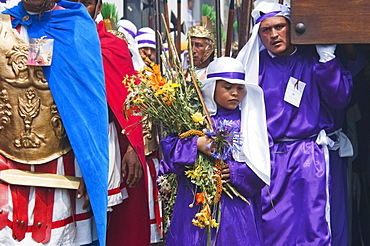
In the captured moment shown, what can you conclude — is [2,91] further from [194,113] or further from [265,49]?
[265,49]

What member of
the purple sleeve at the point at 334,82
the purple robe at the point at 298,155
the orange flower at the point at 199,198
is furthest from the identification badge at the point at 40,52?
the purple sleeve at the point at 334,82

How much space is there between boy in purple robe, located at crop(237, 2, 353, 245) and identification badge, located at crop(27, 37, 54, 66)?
5.30ft

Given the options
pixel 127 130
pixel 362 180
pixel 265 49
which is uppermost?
pixel 265 49

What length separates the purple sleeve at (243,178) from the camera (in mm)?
5418

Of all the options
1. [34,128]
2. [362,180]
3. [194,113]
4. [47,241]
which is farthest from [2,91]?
[362,180]

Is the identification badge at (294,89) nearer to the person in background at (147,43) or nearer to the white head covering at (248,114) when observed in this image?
the white head covering at (248,114)

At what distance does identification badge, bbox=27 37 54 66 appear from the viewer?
16.4ft

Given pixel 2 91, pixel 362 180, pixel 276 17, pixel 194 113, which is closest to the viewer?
pixel 2 91

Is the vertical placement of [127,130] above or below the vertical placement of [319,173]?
above

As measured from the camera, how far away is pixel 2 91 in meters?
4.95

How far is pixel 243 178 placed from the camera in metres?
5.43

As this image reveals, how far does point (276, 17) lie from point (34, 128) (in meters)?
1.96

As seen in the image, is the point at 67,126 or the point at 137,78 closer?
the point at 67,126

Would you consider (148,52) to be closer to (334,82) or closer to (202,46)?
(202,46)
